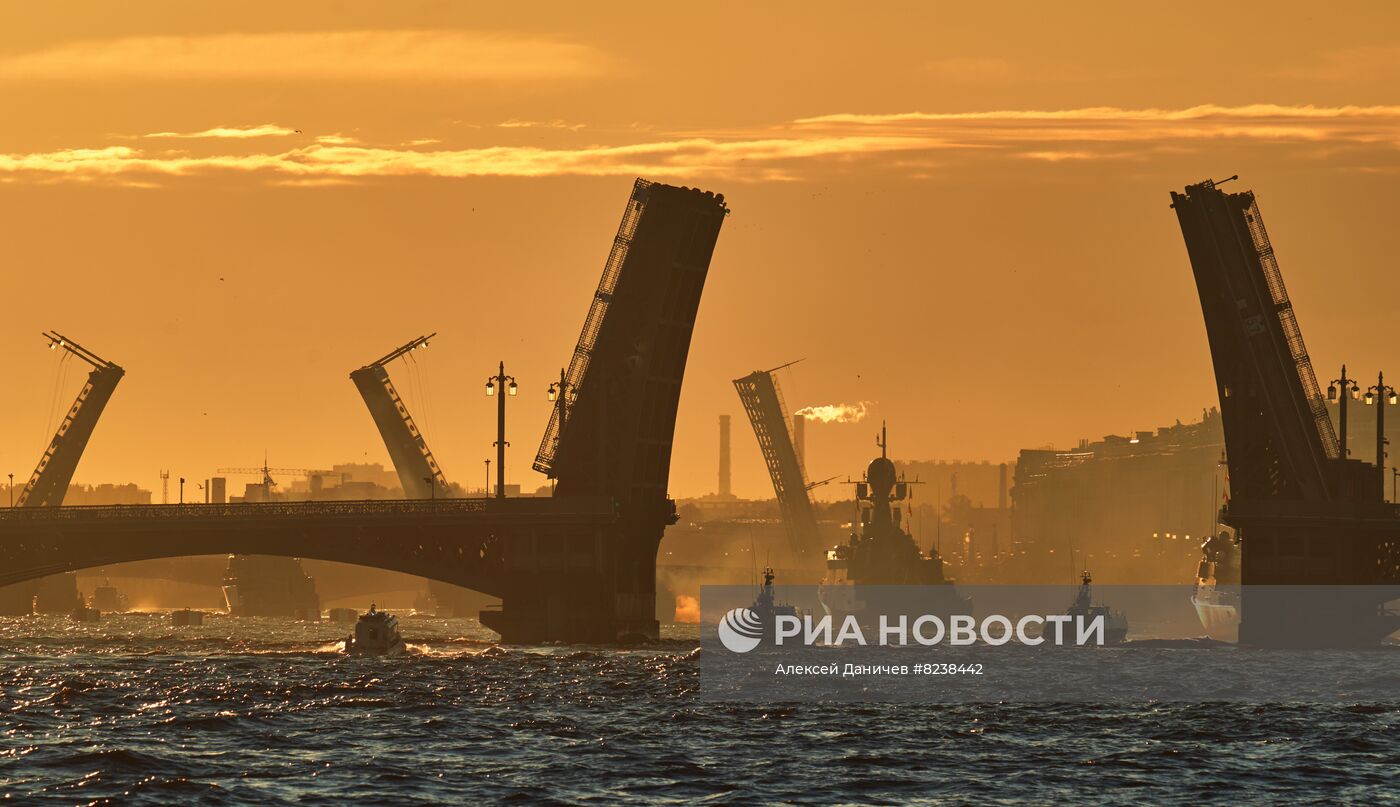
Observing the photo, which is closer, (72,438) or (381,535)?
(381,535)

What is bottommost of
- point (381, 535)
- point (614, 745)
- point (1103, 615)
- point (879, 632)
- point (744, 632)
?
point (614, 745)

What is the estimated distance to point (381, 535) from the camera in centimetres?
12525

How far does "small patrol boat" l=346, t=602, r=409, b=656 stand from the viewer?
4505 inches

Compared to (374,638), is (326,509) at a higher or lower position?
higher

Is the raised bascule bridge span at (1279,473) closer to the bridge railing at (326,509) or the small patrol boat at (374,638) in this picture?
the bridge railing at (326,509)

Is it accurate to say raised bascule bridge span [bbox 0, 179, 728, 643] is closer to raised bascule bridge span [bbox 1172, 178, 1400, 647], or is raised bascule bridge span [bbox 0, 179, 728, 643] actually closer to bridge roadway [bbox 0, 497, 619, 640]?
bridge roadway [bbox 0, 497, 619, 640]

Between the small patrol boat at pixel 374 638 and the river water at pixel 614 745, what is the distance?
19335 millimetres

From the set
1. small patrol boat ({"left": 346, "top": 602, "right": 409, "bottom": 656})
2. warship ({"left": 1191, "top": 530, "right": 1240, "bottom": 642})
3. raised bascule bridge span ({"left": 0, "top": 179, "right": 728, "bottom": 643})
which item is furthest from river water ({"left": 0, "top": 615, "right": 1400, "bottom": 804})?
warship ({"left": 1191, "top": 530, "right": 1240, "bottom": 642})

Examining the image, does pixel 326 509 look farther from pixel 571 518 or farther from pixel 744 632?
pixel 744 632

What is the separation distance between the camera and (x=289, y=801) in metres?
53.1

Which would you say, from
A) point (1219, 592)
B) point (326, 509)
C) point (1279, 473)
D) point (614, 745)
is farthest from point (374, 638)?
point (1219, 592)

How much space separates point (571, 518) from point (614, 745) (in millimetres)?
55295

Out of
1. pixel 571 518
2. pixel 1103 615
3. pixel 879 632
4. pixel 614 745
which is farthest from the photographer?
pixel 879 632

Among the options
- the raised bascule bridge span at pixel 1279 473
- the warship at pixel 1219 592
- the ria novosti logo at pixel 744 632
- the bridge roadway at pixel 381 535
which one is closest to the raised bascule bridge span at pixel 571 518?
the bridge roadway at pixel 381 535
